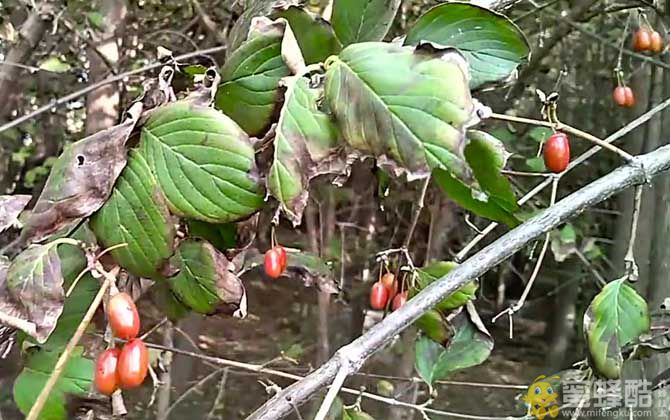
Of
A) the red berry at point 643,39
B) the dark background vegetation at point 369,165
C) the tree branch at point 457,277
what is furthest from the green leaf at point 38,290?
the red berry at point 643,39

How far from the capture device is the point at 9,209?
0.49 metres

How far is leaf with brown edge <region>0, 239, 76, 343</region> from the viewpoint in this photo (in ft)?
1.40

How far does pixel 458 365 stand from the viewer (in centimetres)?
83

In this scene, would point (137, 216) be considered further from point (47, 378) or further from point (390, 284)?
point (390, 284)

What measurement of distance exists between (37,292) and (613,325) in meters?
0.53

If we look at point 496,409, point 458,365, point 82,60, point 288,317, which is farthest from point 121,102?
point 288,317

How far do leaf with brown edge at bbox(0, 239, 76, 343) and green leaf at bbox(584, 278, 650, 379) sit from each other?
502mm

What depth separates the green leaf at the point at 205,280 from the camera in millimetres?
496

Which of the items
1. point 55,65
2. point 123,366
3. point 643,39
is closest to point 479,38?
point 123,366

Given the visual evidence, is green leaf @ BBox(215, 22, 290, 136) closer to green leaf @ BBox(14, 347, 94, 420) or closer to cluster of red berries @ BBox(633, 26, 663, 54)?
green leaf @ BBox(14, 347, 94, 420)

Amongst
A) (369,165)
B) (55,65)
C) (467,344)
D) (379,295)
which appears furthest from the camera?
(55,65)

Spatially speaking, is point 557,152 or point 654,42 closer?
point 557,152

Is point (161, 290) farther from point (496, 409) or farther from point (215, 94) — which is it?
point (496, 409)

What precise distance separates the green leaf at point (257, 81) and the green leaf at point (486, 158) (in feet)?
0.38
